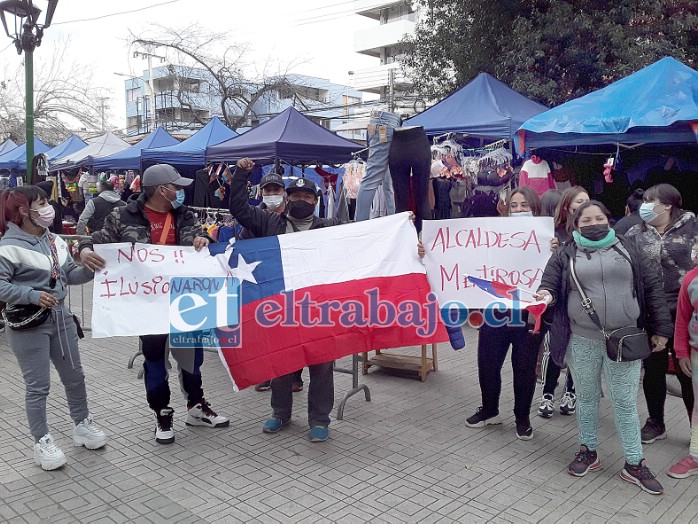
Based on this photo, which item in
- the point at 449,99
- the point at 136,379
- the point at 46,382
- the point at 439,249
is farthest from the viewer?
the point at 449,99

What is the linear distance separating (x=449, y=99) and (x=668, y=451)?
6.58 m

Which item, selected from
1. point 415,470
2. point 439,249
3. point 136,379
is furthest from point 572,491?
point 136,379

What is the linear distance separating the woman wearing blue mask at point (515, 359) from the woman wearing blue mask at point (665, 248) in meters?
0.80

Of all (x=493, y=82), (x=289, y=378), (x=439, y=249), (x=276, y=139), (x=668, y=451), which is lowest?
(x=668, y=451)

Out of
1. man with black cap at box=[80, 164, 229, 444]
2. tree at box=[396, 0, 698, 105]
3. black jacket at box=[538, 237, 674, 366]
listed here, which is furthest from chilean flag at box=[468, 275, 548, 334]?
tree at box=[396, 0, 698, 105]

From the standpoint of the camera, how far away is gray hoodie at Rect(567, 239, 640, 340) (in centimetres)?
365

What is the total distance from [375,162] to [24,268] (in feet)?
8.92

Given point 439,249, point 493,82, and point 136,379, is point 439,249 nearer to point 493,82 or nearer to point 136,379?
point 136,379

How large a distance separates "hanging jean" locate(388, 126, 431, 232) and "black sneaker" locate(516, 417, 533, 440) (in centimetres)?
174

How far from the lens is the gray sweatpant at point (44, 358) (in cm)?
391

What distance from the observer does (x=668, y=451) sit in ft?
14.3

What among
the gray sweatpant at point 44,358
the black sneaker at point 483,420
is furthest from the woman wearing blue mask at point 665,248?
the gray sweatpant at point 44,358

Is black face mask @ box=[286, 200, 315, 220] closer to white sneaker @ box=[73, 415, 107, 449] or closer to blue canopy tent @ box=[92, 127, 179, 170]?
white sneaker @ box=[73, 415, 107, 449]

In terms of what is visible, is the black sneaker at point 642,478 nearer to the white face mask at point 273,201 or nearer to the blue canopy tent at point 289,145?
the white face mask at point 273,201
